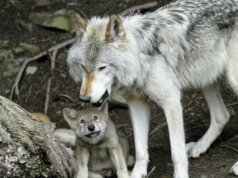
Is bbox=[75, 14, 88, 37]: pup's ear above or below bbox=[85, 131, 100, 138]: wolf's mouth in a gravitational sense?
above

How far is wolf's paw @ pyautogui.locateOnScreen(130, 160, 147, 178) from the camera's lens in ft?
23.7

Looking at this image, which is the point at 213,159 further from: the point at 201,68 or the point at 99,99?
the point at 99,99

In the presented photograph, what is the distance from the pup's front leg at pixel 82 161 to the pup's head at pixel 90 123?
19 cm

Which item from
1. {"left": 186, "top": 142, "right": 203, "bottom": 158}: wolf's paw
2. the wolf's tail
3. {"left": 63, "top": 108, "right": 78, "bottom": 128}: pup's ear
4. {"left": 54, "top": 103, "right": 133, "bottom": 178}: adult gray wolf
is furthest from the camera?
{"left": 186, "top": 142, "right": 203, "bottom": 158}: wolf's paw

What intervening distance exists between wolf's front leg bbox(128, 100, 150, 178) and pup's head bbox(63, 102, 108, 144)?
505 mm

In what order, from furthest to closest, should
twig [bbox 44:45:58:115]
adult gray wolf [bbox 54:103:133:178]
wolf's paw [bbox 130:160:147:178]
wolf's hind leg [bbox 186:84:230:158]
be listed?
twig [bbox 44:45:58:115] → wolf's hind leg [bbox 186:84:230:158] → wolf's paw [bbox 130:160:147:178] → adult gray wolf [bbox 54:103:133:178]

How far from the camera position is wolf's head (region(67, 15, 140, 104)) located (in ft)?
21.5

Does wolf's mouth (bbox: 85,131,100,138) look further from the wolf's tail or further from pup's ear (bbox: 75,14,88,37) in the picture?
pup's ear (bbox: 75,14,88,37)

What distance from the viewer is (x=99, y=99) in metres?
6.53

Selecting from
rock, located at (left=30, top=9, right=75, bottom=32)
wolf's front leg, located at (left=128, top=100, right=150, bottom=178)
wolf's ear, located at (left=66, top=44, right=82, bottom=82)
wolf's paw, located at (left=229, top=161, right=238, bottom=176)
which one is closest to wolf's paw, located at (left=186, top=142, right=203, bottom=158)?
wolf's front leg, located at (left=128, top=100, right=150, bottom=178)

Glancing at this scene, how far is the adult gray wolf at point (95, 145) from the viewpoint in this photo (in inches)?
268

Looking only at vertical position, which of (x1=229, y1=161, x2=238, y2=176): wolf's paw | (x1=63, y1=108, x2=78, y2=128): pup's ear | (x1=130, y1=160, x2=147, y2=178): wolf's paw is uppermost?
(x1=63, y1=108, x2=78, y2=128): pup's ear

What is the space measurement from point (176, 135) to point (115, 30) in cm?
134

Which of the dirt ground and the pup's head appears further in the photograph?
the dirt ground
